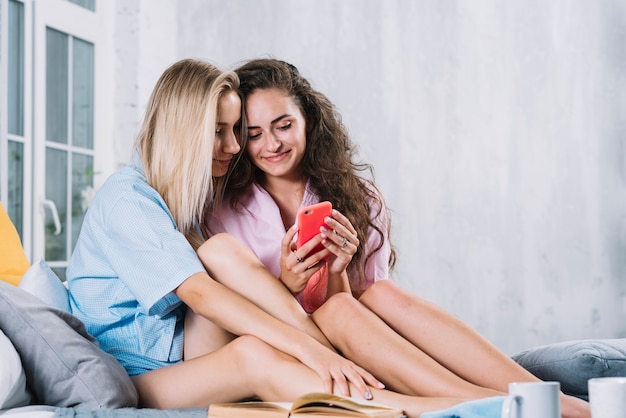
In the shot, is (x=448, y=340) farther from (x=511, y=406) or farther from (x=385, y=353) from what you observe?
(x=511, y=406)

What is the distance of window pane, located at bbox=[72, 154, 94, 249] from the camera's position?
402 cm

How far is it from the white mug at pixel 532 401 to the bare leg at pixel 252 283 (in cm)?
78

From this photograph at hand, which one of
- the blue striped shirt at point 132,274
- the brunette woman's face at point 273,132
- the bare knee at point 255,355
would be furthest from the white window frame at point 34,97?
the bare knee at point 255,355

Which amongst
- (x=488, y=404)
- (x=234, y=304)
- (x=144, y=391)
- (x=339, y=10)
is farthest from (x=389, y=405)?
(x=339, y=10)

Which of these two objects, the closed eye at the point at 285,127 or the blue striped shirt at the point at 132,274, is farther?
the closed eye at the point at 285,127

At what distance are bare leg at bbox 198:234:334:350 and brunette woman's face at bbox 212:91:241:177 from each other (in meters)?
0.33

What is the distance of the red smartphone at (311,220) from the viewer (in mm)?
1855

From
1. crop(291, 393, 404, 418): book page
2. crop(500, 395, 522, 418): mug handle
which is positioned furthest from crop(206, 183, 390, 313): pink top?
crop(500, 395, 522, 418): mug handle

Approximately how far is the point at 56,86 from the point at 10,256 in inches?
82.3

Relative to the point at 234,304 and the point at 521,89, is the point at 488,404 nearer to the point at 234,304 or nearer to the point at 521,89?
the point at 234,304

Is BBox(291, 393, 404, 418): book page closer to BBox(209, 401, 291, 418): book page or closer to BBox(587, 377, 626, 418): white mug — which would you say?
BBox(209, 401, 291, 418): book page

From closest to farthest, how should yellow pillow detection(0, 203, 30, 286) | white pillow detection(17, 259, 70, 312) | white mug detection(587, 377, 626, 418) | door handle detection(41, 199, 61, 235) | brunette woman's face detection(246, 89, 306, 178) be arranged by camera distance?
1. white mug detection(587, 377, 626, 418)
2. white pillow detection(17, 259, 70, 312)
3. yellow pillow detection(0, 203, 30, 286)
4. brunette woman's face detection(246, 89, 306, 178)
5. door handle detection(41, 199, 61, 235)

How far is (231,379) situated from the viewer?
163cm

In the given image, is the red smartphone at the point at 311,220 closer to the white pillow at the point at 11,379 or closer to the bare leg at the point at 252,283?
the bare leg at the point at 252,283
